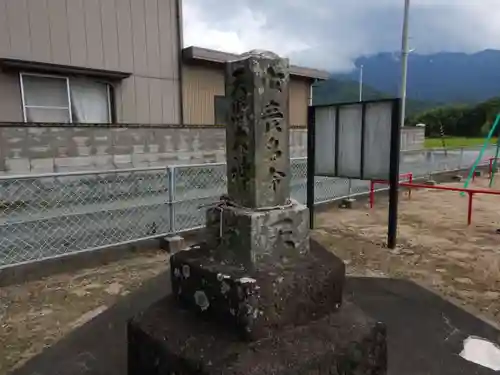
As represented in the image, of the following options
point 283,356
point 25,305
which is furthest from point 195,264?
point 25,305

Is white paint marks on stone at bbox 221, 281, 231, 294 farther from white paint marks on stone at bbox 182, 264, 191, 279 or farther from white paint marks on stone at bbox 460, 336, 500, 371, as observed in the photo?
white paint marks on stone at bbox 460, 336, 500, 371

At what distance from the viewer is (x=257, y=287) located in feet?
5.89

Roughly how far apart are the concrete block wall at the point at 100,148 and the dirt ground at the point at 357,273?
291 centimetres

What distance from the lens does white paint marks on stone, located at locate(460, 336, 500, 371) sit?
8.66 feet

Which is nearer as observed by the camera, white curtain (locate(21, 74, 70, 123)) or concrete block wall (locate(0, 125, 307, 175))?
concrete block wall (locate(0, 125, 307, 175))

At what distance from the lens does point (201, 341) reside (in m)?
1.83

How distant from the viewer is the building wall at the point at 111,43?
→ 7.42 meters

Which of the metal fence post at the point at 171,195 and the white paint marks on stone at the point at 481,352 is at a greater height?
the metal fence post at the point at 171,195

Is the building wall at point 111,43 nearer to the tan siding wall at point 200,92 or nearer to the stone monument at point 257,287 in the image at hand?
the tan siding wall at point 200,92

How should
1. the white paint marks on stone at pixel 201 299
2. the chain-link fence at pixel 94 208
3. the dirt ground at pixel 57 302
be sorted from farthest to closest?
the chain-link fence at pixel 94 208 < the dirt ground at pixel 57 302 < the white paint marks on stone at pixel 201 299

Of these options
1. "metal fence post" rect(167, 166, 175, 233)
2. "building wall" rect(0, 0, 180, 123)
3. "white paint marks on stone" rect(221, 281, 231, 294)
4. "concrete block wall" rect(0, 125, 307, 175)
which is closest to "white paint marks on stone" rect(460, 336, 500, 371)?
"white paint marks on stone" rect(221, 281, 231, 294)

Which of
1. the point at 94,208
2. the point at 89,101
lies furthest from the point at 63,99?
the point at 94,208

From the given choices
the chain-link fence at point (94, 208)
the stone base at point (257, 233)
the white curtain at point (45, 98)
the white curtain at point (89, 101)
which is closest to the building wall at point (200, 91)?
the white curtain at point (89, 101)

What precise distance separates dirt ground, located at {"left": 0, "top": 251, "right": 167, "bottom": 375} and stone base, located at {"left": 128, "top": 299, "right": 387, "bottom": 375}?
52.7 inches
